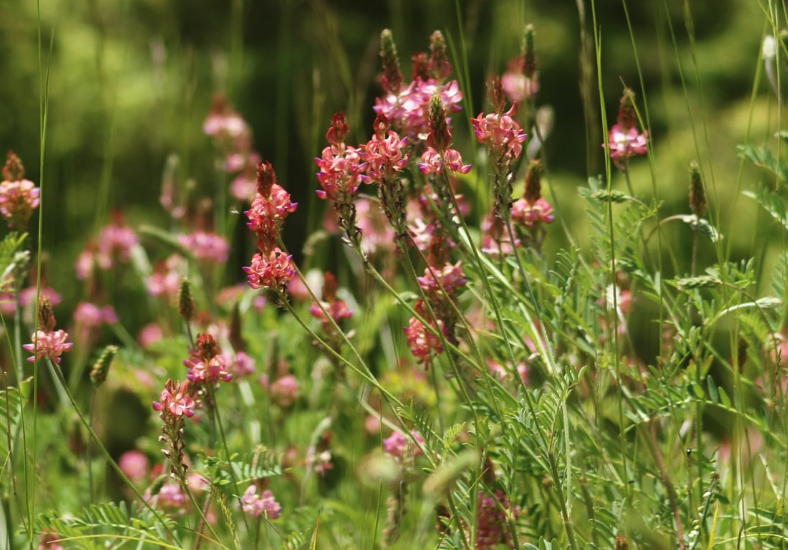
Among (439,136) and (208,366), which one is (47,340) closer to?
(208,366)

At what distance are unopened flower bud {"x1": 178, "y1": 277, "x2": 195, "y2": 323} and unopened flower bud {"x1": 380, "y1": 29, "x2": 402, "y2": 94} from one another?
27 centimetres

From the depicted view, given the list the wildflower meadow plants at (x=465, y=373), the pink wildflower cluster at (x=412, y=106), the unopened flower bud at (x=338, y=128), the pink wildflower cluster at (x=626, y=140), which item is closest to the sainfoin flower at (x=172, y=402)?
the wildflower meadow plants at (x=465, y=373)

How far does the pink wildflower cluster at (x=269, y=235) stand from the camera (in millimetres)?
737

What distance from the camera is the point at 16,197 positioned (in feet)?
3.25

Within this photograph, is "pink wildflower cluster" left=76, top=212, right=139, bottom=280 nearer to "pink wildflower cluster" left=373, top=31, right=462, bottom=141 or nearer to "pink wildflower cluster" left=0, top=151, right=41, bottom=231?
"pink wildflower cluster" left=0, top=151, right=41, bottom=231

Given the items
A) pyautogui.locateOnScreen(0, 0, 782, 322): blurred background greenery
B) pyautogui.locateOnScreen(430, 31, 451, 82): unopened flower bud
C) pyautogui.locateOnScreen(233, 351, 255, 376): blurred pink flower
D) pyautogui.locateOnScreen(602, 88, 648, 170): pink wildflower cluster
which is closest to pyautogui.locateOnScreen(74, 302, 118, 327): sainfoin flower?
pyautogui.locateOnScreen(233, 351, 255, 376): blurred pink flower

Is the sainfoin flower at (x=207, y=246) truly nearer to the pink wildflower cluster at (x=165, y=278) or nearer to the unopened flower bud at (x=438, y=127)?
the pink wildflower cluster at (x=165, y=278)

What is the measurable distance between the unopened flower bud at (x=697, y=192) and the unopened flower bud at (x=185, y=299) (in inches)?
19.5

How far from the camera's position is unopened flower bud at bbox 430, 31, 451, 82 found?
38.9 inches

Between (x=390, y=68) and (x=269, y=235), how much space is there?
0.30 metres

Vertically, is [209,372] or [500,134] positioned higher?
[500,134]

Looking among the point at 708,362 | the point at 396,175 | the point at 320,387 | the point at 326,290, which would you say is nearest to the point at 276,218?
the point at 396,175

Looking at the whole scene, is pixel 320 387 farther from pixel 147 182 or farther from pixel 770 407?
pixel 147 182

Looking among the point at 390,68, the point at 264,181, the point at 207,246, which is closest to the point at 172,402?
the point at 264,181
